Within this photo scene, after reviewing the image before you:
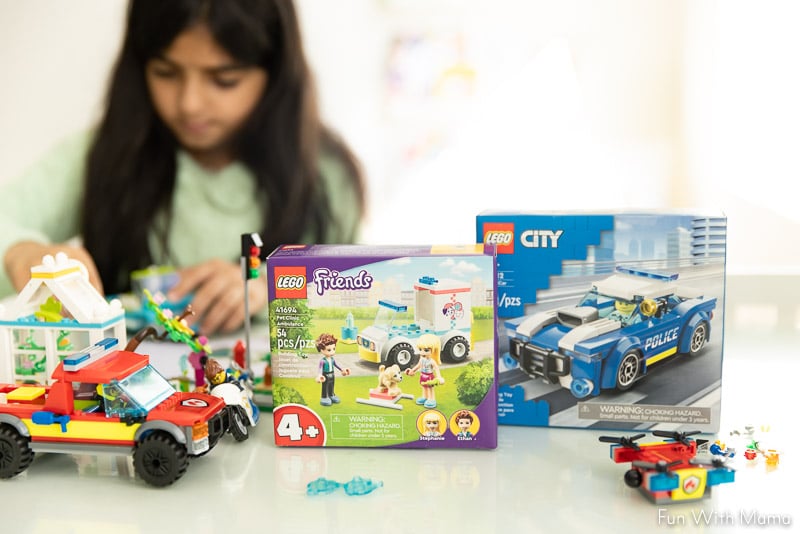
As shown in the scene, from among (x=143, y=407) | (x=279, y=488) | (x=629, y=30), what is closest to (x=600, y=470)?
(x=279, y=488)

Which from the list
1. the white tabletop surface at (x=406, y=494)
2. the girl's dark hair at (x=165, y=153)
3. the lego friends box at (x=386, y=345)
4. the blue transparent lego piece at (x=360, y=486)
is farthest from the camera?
the girl's dark hair at (x=165, y=153)

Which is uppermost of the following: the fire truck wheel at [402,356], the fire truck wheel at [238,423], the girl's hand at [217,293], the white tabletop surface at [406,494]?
the fire truck wheel at [402,356]

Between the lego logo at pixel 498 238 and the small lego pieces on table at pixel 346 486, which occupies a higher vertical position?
the lego logo at pixel 498 238

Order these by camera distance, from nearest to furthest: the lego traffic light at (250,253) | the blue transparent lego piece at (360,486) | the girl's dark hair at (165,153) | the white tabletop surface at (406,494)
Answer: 1. the white tabletop surface at (406,494)
2. the blue transparent lego piece at (360,486)
3. the lego traffic light at (250,253)
4. the girl's dark hair at (165,153)

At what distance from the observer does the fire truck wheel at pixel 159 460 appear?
1.59m

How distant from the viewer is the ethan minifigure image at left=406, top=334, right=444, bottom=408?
171 centimetres

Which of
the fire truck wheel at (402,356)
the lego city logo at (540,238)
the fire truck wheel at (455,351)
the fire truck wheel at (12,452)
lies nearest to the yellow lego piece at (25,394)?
the fire truck wheel at (12,452)

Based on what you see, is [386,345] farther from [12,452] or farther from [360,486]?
[12,452]

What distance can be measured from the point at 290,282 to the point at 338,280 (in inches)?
4.2

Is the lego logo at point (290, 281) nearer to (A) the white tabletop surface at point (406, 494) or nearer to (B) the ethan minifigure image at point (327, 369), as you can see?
(B) the ethan minifigure image at point (327, 369)

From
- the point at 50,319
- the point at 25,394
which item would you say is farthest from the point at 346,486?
the point at 50,319

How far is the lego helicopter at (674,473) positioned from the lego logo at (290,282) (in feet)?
2.41

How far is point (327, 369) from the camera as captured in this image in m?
1.75

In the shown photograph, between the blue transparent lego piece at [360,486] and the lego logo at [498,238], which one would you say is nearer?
the blue transparent lego piece at [360,486]
